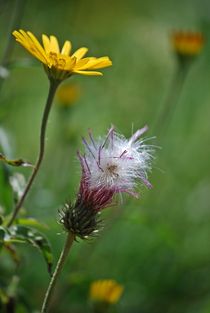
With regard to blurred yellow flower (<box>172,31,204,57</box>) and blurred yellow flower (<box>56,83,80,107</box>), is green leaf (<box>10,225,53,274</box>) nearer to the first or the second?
blurred yellow flower (<box>172,31,204,57</box>)

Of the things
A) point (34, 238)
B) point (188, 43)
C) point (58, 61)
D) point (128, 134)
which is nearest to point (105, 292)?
point (34, 238)

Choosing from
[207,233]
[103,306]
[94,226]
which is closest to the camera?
[94,226]

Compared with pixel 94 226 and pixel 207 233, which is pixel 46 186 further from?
pixel 94 226

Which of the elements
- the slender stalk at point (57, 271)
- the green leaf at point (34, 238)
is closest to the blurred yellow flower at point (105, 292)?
the green leaf at point (34, 238)

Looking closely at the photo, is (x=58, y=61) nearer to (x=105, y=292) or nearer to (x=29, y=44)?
(x=29, y=44)

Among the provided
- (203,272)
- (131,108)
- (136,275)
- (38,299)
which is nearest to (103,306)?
(38,299)

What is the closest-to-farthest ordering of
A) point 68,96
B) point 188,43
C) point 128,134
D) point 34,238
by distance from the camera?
point 34,238 → point 188,43 → point 68,96 → point 128,134

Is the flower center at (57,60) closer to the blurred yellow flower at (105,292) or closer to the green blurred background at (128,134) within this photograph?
the green blurred background at (128,134)
